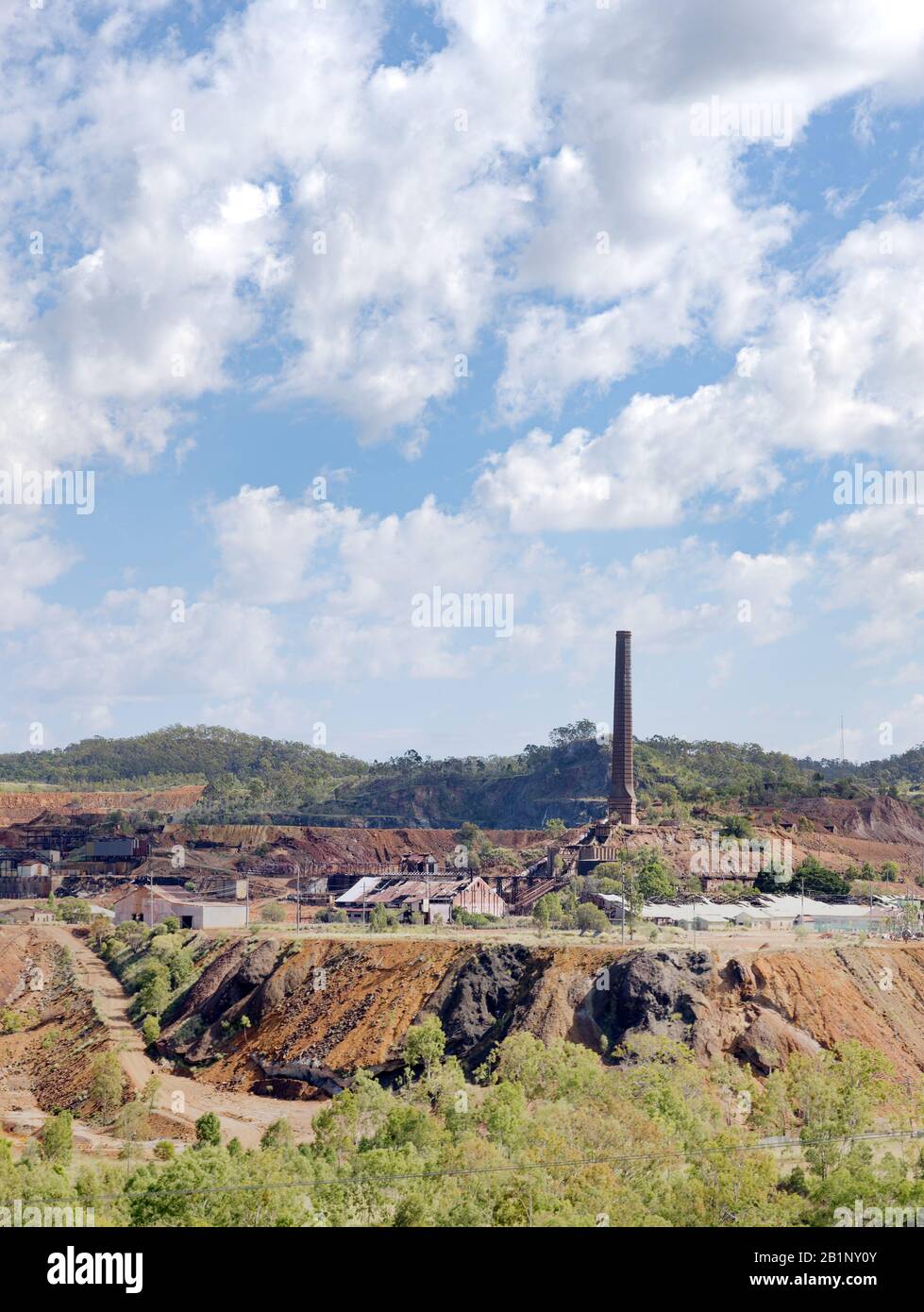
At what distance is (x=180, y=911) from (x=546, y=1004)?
135ft

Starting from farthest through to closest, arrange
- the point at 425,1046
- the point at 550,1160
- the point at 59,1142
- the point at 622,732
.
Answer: the point at 622,732 → the point at 425,1046 → the point at 59,1142 → the point at 550,1160

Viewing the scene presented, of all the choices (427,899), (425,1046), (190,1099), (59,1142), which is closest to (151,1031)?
(190,1099)

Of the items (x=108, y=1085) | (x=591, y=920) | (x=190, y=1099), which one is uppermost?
(x=591, y=920)

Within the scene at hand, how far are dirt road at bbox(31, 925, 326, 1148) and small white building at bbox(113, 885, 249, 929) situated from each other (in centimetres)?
1373

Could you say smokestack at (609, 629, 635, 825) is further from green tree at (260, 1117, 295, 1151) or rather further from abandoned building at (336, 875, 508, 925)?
green tree at (260, 1117, 295, 1151)

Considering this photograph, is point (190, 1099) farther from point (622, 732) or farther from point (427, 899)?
point (622, 732)

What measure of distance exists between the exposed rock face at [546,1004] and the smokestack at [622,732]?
50.6m

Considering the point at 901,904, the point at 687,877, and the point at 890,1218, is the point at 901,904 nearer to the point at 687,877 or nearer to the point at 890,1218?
the point at 687,877

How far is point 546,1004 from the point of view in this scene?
62.5 meters

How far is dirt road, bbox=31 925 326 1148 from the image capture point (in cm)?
5461

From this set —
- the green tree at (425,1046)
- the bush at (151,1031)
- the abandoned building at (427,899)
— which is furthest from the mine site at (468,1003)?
the bush at (151,1031)


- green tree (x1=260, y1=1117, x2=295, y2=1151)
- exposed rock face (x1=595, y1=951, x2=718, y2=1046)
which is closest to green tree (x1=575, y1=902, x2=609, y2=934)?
exposed rock face (x1=595, y1=951, x2=718, y2=1046)
